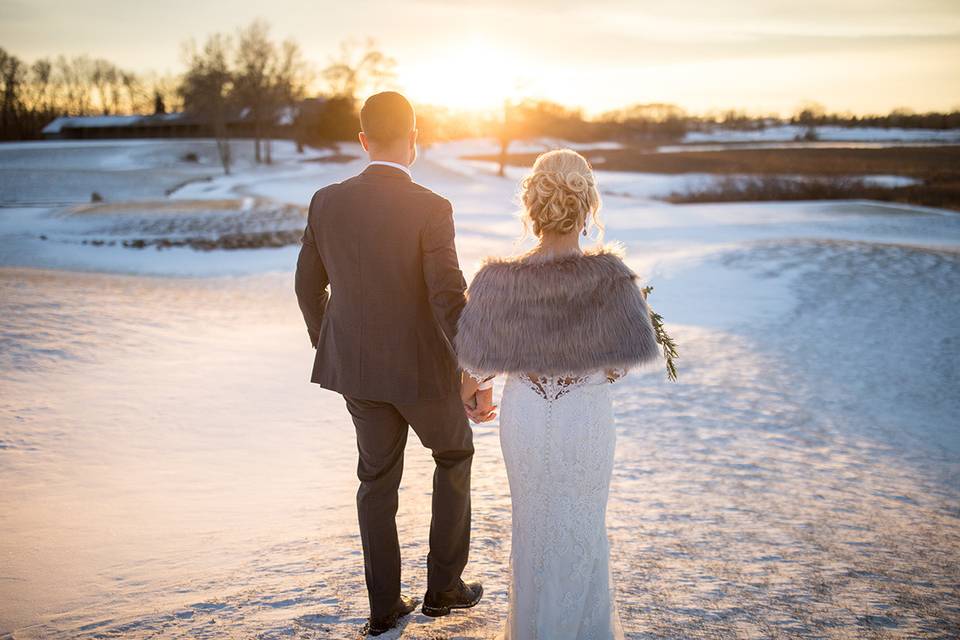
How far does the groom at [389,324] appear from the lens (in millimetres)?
2859

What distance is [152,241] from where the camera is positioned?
706 inches

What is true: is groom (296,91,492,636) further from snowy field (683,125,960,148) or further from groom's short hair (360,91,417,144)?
snowy field (683,125,960,148)

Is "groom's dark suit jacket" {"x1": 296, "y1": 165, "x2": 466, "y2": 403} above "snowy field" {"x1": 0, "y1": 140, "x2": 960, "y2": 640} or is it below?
above

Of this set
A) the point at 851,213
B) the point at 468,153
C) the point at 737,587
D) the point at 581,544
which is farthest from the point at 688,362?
the point at 468,153

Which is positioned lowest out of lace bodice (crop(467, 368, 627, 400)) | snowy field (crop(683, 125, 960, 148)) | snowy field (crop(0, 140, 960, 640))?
snowy field (crop(0, 140, 960, 640))

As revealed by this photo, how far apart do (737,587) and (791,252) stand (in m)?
11.7

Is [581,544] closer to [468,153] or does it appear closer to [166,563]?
[166,563]

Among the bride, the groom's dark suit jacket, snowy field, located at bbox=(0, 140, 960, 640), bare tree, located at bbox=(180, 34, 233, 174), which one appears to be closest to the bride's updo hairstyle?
the bride

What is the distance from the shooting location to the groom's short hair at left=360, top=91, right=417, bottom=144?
2.86 metres

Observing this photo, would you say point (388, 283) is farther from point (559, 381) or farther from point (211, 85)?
point (211, 85)

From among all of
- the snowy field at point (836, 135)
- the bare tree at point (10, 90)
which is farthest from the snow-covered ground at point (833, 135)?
the bare tree at point (10, 90)

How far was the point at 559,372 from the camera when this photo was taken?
2688mm

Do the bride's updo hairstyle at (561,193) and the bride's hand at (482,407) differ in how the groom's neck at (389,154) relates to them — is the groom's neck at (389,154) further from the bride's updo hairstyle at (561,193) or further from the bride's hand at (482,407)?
the bride's hand at (482,407)

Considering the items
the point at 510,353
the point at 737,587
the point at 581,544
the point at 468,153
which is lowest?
the point at 737,587
